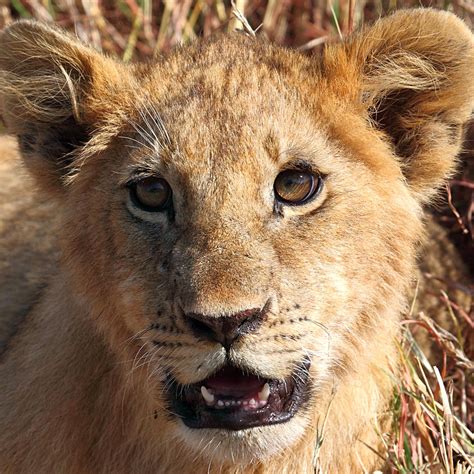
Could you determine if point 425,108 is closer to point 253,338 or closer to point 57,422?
point 253,338

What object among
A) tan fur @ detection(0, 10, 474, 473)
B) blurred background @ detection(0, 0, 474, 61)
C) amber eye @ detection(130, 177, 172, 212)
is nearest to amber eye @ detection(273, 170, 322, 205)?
tan fur @ detection(0, 10, 474, 473)

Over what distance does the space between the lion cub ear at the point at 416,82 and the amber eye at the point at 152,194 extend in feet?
2.06

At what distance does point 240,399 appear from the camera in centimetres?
267

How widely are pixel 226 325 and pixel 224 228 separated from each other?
1.11ft

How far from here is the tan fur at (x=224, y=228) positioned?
107 inches

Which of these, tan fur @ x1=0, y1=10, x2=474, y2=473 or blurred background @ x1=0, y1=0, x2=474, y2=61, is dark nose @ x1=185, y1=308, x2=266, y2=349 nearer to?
tan fur @ x1=0, y1=10, x2=474, y2=473

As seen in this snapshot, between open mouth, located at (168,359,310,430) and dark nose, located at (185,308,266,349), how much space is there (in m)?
0.12

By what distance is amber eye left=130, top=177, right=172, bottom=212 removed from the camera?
114 inches

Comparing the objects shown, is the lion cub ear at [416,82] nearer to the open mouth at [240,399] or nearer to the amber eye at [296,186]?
the amber eye at [296,186]

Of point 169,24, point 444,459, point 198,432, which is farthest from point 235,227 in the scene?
point 169,24

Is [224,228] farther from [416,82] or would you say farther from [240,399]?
[416,82]

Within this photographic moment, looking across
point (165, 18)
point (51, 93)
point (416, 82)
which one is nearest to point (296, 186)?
point (416, 82)

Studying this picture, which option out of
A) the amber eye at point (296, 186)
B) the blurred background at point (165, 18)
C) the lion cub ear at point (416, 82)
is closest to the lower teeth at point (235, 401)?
the amber eye at point (296, 186)

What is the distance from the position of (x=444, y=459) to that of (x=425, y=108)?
1083 millimetres
